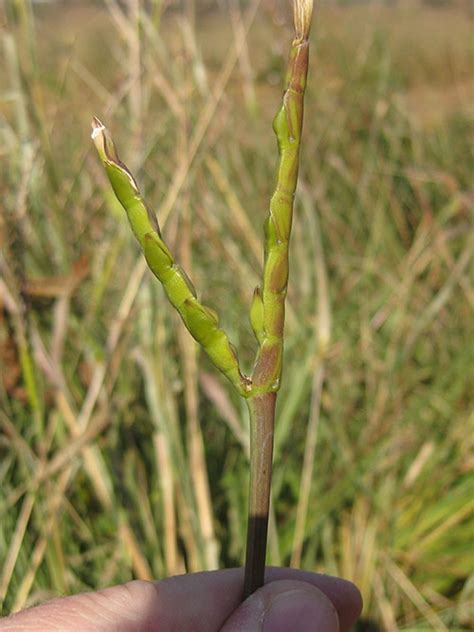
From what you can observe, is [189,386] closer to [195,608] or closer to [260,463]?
[195,608]

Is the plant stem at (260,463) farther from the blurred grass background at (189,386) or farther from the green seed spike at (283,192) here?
the blurred grass background at (189,386)

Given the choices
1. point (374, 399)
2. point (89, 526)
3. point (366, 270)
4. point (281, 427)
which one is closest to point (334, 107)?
point (366, 270)

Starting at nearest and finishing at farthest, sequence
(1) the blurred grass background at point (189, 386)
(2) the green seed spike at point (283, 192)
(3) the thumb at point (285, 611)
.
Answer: (2) the green seed spike at point (283, 192), (3) the thumb at point (285, 611), (1) the blurred grass background at point (189, 386)

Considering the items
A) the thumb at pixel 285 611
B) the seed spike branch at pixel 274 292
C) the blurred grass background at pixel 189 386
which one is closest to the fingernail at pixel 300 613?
the thumb at pixel 285 611

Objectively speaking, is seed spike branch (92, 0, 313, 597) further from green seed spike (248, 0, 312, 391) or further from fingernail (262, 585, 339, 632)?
fingernail (262, 585, 339, 632)

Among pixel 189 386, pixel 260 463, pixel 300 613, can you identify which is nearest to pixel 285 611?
pixel 300 613

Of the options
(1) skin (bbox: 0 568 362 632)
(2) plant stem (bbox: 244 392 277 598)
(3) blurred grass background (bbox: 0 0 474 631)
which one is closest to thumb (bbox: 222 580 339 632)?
(1) skin (bbox: 0 568 362 632)

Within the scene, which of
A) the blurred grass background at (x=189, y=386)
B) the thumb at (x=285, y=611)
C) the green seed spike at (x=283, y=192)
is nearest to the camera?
the green seed spike at (x=283, y=192)
